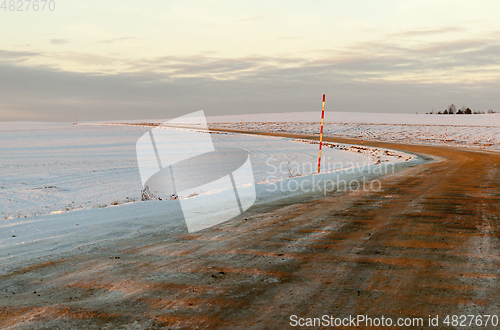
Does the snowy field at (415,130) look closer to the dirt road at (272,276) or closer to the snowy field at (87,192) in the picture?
the snowy field at (87,192)

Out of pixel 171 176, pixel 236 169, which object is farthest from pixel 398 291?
pixel 236 169

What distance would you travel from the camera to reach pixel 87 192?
1481 cm

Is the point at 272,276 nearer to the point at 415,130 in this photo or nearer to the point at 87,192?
the point at 87,192

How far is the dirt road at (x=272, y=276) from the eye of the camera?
3.38 metres

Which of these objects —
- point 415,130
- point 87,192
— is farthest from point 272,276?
point 415,130

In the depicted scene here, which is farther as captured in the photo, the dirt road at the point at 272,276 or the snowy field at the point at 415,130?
the snowy field at the point at 415,130

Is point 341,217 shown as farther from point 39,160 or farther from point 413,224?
point 39,160
